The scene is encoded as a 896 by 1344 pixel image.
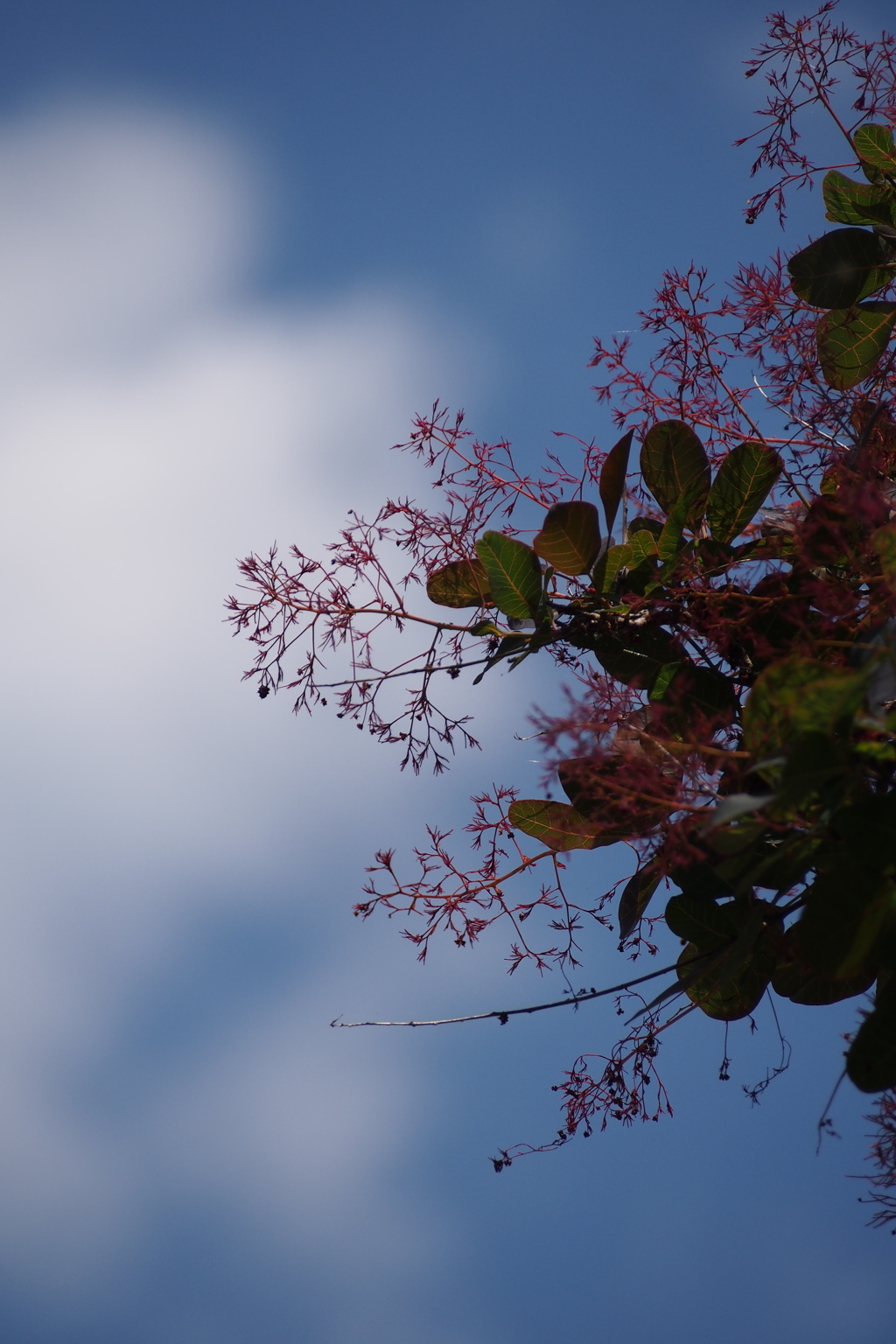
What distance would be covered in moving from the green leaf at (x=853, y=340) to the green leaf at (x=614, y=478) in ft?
0.72

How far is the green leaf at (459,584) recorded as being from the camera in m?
0.87

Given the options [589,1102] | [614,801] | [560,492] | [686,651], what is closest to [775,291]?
[560,492]

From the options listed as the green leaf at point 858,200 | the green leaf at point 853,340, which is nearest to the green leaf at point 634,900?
the green leaf at point 853,340

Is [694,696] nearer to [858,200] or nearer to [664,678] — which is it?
[664,678]

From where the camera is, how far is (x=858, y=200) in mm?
927

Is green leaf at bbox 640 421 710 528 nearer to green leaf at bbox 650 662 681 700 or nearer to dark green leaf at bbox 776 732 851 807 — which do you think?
green leaf at bbox 650 662 681 700

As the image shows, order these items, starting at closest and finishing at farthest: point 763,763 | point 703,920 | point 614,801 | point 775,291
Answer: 1. point 763,763
2. point 614,801
3. point 703,920
4. point 775,291

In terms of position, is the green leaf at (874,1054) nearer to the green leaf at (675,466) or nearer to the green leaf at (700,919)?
the green leaf at (700,919)

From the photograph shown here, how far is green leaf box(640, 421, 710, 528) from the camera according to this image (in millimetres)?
834

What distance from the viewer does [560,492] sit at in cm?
102

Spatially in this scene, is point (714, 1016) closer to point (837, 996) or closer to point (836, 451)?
point (837, 996)

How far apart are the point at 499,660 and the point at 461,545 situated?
0.13 metres

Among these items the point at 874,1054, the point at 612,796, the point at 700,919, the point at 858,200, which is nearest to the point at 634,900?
the point at 700,919

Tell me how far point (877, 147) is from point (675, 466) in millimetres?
348
